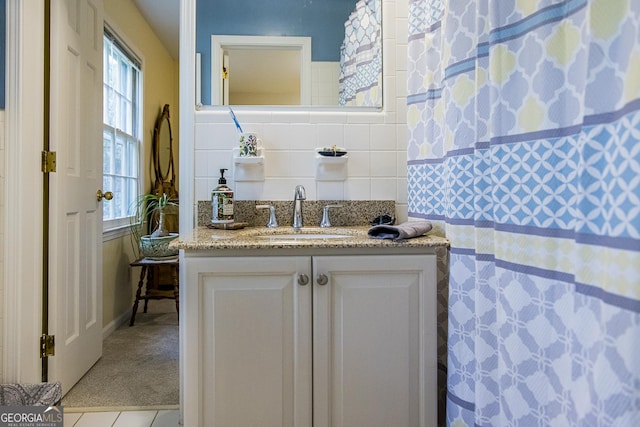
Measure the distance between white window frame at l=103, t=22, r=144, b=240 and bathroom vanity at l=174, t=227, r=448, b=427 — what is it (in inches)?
70.5

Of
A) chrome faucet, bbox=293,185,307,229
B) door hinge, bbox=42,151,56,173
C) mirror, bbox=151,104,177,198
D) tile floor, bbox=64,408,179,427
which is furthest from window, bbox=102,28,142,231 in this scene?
chrome faucet, bbox=293,185,307,229


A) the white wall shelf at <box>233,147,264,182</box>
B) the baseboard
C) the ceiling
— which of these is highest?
the ceiling

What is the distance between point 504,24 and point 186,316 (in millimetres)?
1280

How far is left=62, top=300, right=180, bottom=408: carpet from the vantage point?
171 cm

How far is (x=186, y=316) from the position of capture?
1173 millimetres

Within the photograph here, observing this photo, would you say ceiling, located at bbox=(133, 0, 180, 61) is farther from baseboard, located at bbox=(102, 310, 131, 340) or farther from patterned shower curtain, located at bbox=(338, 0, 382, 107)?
baseboard, located at bbox=(102, 310, 131, 340)

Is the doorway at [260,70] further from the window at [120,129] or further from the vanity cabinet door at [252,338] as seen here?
the window at [120,129]

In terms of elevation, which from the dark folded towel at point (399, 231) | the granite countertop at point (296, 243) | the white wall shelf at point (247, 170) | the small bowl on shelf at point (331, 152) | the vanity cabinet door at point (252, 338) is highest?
the small bowl on shelf at point (331, 152)

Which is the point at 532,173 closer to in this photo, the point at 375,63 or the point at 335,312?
the point at 335,312

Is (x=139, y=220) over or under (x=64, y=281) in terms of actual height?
over

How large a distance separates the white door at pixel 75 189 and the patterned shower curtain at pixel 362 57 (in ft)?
4.31

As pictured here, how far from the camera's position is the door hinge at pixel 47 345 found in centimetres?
161

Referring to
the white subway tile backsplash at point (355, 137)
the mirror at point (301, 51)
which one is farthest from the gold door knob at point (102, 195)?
the white subway tile backsplash at point (355, 137)

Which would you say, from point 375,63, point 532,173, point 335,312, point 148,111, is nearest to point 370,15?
point 375,63
